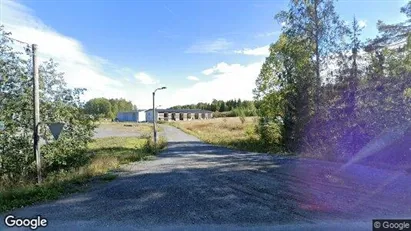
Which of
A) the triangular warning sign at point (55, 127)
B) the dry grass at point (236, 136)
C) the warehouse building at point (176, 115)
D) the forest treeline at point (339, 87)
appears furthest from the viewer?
the warehouse building at point (176, 115)

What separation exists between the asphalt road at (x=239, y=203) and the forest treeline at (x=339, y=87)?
2998 mm

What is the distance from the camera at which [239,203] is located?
5.87m

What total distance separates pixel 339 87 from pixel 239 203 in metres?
10.0

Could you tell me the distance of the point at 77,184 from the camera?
26.5ft

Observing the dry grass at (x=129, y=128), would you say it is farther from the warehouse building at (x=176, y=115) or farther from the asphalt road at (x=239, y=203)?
the asphalt road at (x=239, y=203)

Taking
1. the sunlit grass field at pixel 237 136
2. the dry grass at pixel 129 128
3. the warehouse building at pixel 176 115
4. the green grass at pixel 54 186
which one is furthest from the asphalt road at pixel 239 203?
the warehouse building at pixel 176 115

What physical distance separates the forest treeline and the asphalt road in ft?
9.84

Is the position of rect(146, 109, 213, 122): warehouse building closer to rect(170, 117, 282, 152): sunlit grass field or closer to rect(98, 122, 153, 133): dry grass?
rect(98, 122, 153, 133): dry grass

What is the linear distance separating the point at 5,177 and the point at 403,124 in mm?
14374

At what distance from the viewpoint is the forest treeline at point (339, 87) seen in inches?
413

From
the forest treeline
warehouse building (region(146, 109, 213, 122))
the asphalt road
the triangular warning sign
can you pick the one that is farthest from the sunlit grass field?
warehouse building (region(146, 109, 213, 122))

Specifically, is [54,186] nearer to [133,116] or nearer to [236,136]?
[236,136]

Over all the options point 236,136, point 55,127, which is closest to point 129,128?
point 236,136

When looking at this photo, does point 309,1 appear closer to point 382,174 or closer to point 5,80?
point 382,174
